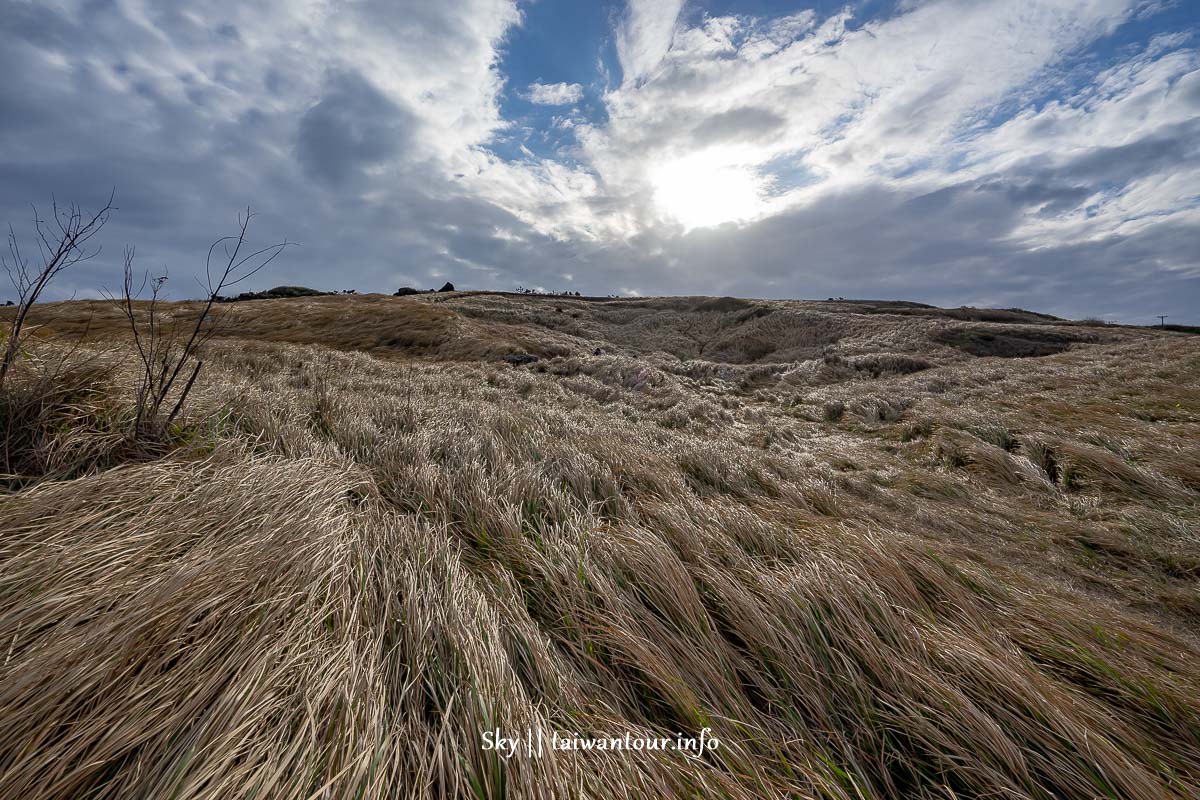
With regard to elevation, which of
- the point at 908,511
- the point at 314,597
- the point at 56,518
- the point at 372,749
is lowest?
the point at 908,511

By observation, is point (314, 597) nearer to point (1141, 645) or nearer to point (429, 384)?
point (1141, 645)

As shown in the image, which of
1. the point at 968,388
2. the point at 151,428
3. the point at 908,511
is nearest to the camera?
the point at 151,428

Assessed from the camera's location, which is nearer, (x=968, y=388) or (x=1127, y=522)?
(x=1127, y=522)

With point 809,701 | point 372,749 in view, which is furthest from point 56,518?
point 809,701

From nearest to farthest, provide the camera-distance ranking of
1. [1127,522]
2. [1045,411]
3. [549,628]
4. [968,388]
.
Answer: [549,628] → [1127,522] → [1045,411] → [968,388]

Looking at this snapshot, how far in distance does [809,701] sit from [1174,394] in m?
15.4

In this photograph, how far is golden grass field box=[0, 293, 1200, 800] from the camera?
1423 millimetres

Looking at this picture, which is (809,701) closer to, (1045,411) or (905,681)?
(905,681)

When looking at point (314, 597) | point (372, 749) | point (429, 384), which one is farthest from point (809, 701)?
point (429, 384)

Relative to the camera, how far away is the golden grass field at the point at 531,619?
1.42m

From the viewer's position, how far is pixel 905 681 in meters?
1.96

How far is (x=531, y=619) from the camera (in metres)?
2.25

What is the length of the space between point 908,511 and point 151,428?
7.45 meters

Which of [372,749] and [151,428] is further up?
[151,428]
